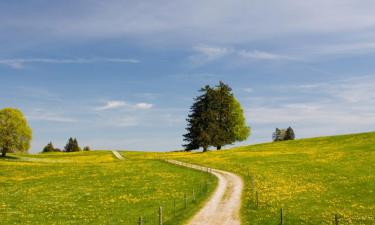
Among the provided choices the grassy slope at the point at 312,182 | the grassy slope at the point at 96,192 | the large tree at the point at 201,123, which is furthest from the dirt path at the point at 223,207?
the large tree at the point at 201,123

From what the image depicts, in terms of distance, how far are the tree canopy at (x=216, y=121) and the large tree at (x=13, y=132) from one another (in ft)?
146

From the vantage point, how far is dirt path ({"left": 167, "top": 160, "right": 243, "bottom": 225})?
34.2 metres

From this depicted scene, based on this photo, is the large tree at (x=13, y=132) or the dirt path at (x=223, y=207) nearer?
the dirt path at (x=223, y=207)

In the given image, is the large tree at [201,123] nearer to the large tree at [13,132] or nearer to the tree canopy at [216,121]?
the tree canopy at [216,121]

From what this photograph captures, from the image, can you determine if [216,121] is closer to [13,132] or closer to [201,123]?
[201,123]

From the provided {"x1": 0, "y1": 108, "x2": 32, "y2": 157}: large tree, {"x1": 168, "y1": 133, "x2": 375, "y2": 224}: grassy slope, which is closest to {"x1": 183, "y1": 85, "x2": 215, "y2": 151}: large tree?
{"x1": 168, "y1": 133, "x2": 375, "y2": 224}: grassy slope

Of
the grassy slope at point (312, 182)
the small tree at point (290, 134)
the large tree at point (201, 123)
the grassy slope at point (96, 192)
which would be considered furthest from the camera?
the small tree at point (290, 134)

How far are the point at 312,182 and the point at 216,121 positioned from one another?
228 ft

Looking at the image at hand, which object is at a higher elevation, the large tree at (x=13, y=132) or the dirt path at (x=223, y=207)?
the large tree at (x=13, y=132)

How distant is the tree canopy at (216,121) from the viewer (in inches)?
4670

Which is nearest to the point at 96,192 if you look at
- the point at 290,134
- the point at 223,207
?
the point at 223,207

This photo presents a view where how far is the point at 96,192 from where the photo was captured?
180ft

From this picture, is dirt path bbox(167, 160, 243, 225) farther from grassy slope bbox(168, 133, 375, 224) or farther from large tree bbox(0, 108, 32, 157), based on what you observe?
large tree bbox(0, 108, 32, 157)

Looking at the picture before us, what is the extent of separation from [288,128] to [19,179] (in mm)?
140706
